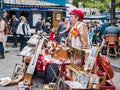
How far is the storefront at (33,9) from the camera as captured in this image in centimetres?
2998

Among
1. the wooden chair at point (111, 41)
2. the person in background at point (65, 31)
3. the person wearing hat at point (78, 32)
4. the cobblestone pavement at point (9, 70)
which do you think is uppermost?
the person wearing hat at point (78, 32)

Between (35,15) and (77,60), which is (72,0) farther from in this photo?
(77,60)

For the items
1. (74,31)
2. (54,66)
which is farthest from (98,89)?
(54,66)

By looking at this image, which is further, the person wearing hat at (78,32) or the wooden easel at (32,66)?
the wooden easel at (32,66)

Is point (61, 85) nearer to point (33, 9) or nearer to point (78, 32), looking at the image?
point (78, 32)

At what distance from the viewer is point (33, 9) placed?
30.8 m

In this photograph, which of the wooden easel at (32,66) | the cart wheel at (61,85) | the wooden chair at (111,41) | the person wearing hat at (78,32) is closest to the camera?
the cart wheel at (61,85)

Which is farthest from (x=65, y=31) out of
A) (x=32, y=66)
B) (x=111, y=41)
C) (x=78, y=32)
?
(x=78, y=32)

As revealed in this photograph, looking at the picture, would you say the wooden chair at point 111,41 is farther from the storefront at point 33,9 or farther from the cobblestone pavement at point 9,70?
the storefront at point 33,9

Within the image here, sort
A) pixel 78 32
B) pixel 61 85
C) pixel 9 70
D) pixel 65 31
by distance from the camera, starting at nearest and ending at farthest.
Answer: pixel 61 85
pixel 78 32
pixel 9 70
pixel 65 31

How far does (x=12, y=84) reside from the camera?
10.9m

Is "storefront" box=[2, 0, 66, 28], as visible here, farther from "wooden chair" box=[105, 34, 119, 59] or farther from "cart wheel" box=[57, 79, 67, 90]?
"cart wheel" box=[57, 79, 67, 90]

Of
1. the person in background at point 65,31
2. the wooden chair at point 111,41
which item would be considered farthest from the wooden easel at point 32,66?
the person in background at point 65,31

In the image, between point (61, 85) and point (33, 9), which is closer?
point (61, 85)
